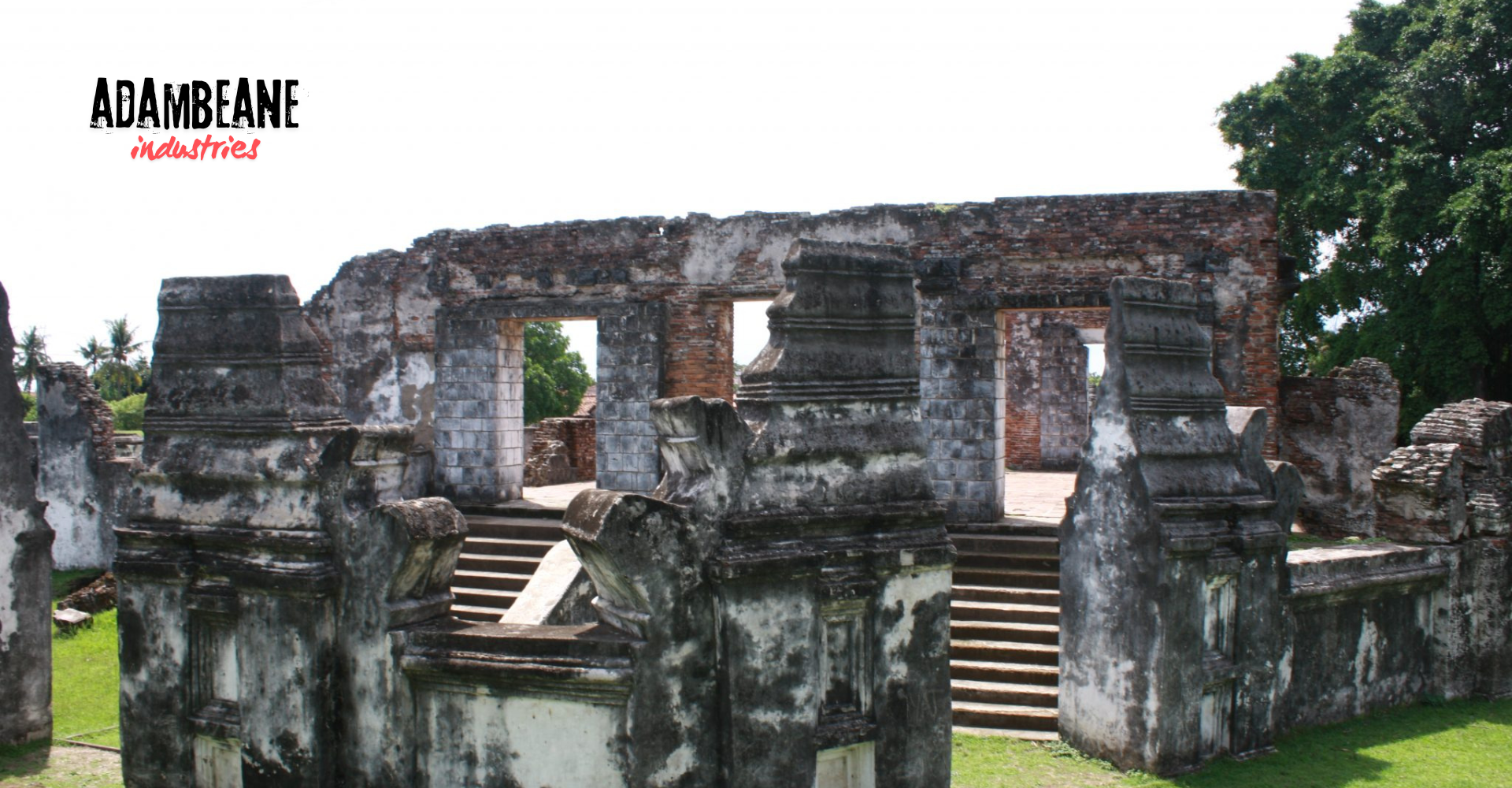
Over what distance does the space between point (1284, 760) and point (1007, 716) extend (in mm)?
1748

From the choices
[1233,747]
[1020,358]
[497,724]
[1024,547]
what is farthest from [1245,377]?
[497,724]

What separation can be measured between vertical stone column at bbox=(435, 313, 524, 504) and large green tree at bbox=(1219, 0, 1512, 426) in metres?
14.3

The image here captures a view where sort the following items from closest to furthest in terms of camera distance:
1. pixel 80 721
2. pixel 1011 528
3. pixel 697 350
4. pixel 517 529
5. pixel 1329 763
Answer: pixel 1329 763 → pixel 80 721 → pixel 1011 528 → pixel 517 529 → pixel 697 350

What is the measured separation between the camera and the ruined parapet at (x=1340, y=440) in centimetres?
1279

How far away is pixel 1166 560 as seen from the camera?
649 cm

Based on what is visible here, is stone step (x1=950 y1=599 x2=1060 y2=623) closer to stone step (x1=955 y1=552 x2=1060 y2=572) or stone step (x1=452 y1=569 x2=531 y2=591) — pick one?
stone step (x1=955 y1=552 x2=1060 y2=572)

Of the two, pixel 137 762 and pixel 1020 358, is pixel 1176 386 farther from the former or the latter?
pixel 1020 358

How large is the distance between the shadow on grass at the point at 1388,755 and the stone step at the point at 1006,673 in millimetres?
1500

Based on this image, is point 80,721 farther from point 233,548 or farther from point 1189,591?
point 1189,591

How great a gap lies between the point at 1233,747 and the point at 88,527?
45.8 feet

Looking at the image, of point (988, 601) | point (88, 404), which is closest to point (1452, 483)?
point (988, 601)

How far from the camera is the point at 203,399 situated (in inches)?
216

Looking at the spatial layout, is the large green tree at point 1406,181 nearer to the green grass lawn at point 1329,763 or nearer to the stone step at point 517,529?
→ the green grass lawn at point 1329,763

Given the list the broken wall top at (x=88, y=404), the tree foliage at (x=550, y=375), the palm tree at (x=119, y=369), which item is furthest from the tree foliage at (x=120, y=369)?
the broken wall top at (x=88, y=404)
